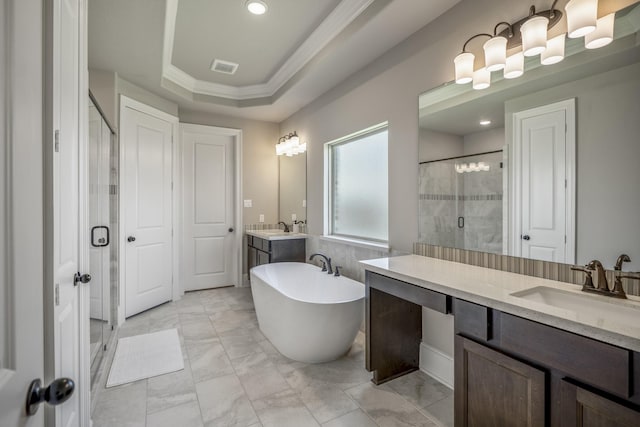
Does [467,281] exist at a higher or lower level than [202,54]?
lower

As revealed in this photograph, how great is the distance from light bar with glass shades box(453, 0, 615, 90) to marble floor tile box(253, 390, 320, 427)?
7.33 ft

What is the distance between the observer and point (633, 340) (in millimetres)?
903

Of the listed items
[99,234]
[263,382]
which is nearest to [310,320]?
[263,382]

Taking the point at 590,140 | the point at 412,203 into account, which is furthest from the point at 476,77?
the point at 412,203

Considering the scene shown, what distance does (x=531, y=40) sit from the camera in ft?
4.95

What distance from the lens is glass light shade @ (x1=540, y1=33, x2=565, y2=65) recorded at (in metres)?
1.47

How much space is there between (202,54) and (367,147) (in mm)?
1940

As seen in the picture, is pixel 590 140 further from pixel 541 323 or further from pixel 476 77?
pixel 541 323

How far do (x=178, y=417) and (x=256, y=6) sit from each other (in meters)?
2.87

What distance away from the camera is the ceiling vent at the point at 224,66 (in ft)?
10.8

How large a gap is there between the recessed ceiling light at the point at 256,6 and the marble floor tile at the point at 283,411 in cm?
281

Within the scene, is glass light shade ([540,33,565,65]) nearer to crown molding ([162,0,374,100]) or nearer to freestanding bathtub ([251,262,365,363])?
crown molding ([162,0,374,100])

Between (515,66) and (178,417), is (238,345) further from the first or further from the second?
(515,66)

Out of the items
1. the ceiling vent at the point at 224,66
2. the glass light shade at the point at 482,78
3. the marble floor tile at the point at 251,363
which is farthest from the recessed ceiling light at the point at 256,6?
the marble floor tile at the point at 251,363
